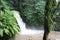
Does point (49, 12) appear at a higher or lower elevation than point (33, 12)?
higher

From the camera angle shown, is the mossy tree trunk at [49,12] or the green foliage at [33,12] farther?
the green foliage at [33,12]

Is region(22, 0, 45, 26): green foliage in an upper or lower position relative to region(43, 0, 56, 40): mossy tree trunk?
lower

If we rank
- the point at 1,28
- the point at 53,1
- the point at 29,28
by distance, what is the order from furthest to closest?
the point at 29,28
the point at 1,28
the point at 53,1

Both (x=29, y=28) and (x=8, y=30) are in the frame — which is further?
(x=29, y=28)

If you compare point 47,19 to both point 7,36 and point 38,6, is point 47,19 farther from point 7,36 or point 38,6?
point 38,6

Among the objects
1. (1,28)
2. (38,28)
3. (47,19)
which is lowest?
(38,28)

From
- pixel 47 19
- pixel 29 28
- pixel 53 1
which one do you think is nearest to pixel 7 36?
pixel 47 19

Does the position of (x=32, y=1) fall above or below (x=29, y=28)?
above

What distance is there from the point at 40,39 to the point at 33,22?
318 centimetres

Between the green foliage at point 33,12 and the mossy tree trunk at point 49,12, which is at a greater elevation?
the mossy tree trunk at point 49,12

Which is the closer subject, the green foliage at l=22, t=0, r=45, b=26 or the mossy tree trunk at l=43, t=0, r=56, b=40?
the mossy tree trunk at l=43, t=0, r=56, b=40

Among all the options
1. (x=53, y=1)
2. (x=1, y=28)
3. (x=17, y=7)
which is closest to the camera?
(x=53, y=1)

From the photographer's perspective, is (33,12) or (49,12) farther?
(33,12)

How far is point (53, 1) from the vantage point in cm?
608
